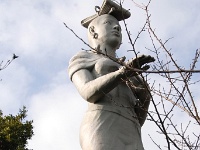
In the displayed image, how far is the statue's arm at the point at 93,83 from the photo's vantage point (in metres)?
4.31

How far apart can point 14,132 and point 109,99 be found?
571cm

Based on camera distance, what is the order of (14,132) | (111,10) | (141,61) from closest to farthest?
(141,61) < (111,10) < (14,132)

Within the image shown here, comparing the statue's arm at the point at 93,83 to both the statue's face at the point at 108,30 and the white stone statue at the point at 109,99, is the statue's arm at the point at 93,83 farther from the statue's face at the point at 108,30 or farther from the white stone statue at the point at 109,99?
the statue's face at the point at 108,30

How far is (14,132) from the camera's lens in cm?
987

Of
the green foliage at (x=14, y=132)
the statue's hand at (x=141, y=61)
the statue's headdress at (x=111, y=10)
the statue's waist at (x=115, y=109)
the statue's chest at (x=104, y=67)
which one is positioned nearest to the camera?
the statue's hand at (x=141, y=61)

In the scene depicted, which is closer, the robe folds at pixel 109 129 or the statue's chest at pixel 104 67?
the robe folds at pixel 109 129

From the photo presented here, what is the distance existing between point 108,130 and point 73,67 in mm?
876

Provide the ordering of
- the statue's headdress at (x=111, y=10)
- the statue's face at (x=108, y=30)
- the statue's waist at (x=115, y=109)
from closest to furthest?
1. the statue's waist at (x=115, y=109)
2. the statue's face at (x=108, y=30)
3. the statue's headdress at (x=111, y=10)

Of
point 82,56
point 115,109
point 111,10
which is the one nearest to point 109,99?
point 115,109

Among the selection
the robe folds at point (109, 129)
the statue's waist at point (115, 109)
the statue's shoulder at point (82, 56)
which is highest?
the statue's shoulder at point (82, 56)

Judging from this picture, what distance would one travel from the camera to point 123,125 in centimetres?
452

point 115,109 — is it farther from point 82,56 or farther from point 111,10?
point 111,10

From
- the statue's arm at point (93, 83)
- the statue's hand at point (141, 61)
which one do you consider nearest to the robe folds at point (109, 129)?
the statue's arm at point (93, 83)

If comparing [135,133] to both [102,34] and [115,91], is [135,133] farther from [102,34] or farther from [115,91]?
[102,34]
